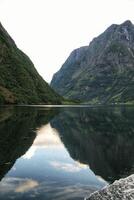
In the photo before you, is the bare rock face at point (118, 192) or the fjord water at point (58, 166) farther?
the fjord water at point (58, 166)

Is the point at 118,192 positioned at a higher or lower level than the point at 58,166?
higher

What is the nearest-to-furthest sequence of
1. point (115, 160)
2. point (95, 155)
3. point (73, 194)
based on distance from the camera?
point (73, 194), point (115, 160), point (95, 155)

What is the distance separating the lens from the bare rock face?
1281cm

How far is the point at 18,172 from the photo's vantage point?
27.4 meters

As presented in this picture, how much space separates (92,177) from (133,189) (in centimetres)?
1378

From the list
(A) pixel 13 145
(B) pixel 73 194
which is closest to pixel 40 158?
(A) pixel 13 145

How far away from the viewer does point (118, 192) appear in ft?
43.3

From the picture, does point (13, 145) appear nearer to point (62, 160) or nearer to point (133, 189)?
point (62, 160)

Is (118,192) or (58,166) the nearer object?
(118,192)

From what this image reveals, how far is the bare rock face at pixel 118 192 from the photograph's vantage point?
42.0ft

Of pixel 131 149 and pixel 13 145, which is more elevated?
pixel 13 145

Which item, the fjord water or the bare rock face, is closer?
the bare rock face

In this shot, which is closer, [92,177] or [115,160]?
[92,177]

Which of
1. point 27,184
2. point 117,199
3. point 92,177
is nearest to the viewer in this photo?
point 117,199
